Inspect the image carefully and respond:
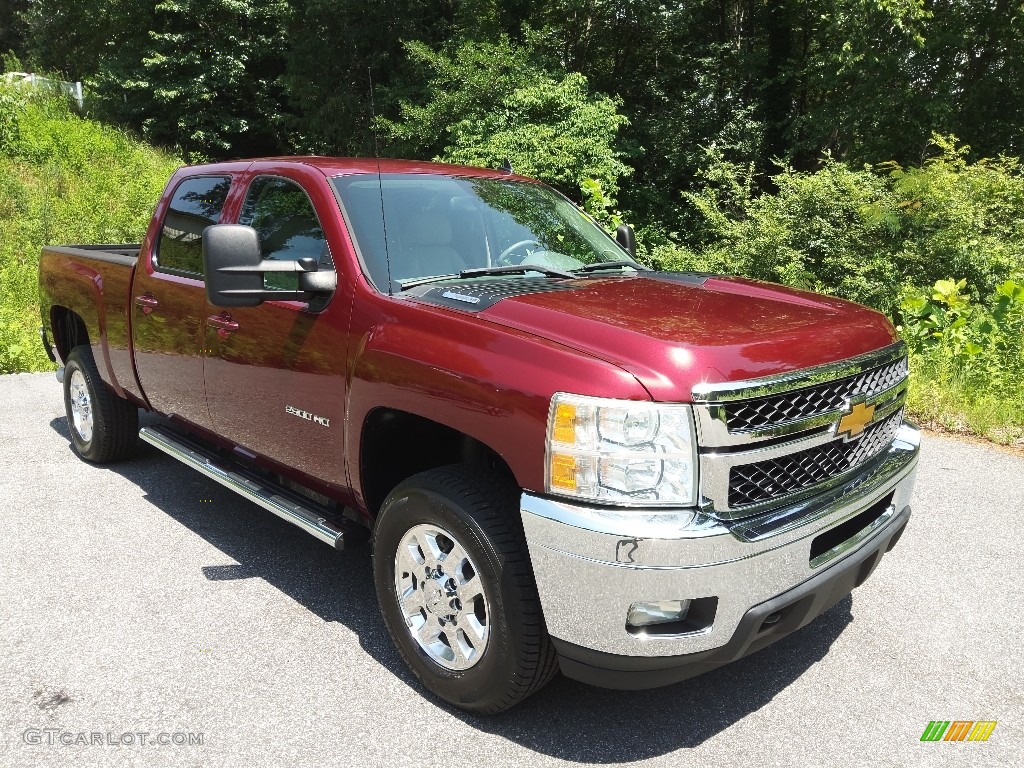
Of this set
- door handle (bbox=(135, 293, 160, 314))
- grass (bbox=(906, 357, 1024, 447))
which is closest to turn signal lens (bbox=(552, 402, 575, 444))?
door handle (bbox=(135, 293, 160, 314))

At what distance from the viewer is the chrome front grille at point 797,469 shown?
247 cm

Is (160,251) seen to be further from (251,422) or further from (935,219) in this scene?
(935,219)

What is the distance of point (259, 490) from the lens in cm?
372

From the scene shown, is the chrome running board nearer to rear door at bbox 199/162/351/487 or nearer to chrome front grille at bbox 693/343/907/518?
rear door at bbox 199/162/351/487

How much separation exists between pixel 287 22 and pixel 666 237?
41.8 feet

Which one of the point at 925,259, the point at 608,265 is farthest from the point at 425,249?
the point at 925,259

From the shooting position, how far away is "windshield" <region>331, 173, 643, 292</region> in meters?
3.35

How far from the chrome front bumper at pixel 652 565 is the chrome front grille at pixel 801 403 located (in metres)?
0.29

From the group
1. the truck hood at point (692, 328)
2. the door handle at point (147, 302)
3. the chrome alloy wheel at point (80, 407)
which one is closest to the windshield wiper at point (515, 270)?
the truck hood at point (692, 328)

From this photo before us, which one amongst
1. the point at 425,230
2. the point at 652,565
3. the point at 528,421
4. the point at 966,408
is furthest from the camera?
the point at 966,408

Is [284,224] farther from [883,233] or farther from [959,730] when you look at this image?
[883,233]

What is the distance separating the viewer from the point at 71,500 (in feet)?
16.2

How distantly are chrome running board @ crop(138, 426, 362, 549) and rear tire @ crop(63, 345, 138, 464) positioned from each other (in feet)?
2.57

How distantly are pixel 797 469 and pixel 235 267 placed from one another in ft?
6.96
